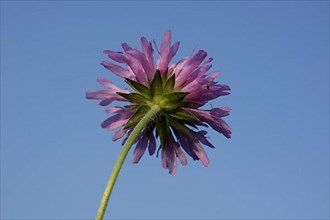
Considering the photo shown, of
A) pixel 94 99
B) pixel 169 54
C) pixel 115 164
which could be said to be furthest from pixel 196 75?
pixel 115 164

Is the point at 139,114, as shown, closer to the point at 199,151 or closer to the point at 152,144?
the point at 152,144

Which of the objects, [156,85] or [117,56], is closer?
[156,85]

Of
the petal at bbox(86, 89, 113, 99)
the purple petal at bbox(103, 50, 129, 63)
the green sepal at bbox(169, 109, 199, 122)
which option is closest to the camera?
the green sepal at bbox(169, 109, 199, 122)

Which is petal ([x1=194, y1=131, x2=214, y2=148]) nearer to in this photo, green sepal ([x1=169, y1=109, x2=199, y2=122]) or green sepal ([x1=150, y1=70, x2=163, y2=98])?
green sepal ([x1=169, y1=109, x2=199, y2=122])

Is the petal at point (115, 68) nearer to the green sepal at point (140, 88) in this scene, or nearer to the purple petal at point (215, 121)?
the green sepal at point (140, 88)

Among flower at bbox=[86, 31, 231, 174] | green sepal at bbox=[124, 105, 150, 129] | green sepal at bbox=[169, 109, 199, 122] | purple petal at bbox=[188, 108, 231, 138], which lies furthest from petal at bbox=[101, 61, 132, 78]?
purple petal at bbox=[188, 108, 231, 138]

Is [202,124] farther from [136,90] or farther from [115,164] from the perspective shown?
[115,164]

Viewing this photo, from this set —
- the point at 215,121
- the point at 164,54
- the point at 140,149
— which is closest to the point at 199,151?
the point at 215,121

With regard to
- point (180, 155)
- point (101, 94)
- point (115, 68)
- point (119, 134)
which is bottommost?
point (180, 155)
